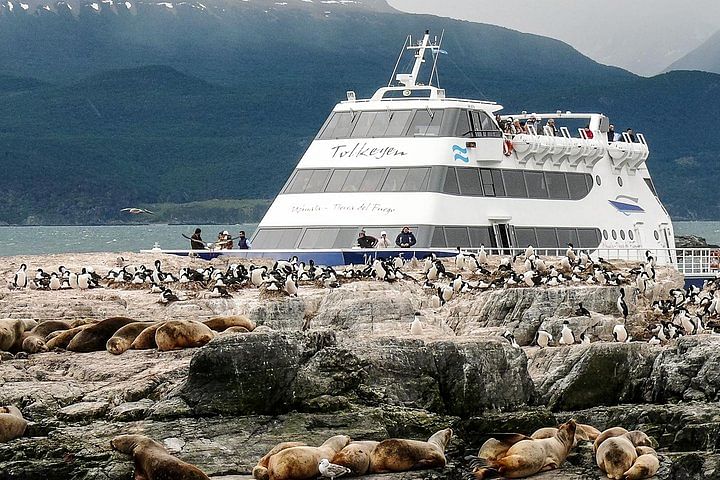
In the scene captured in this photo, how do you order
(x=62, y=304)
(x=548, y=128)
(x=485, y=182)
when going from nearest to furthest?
(x=62, y=304)
(x=485, y=182)
(x=548, y=128)

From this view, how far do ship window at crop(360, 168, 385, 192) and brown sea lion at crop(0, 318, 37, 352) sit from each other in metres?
17.1

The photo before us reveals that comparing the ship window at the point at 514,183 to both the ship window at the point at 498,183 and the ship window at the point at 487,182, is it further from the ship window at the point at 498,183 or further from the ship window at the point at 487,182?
the ship window at the point at 487,182

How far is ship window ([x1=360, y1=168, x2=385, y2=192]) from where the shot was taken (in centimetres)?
3700

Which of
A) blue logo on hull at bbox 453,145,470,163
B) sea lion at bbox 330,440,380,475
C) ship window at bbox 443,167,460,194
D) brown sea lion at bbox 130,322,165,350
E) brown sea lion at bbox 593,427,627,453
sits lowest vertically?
sea lion at bbox 330,440,380,475

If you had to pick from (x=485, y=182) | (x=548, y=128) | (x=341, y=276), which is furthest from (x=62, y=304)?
(x=548, y=128)

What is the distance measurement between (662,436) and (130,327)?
7.28 meters

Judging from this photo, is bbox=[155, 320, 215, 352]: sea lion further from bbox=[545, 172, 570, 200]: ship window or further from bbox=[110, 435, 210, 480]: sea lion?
bbox=[545, 172, 570, 200]: ship window

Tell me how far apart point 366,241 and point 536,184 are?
672 cm

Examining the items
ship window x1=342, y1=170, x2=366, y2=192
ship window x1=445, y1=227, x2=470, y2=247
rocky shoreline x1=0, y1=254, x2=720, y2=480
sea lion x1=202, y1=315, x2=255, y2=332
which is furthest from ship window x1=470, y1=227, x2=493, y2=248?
sea lion x1=202, y1=315, x2=255, y2=332

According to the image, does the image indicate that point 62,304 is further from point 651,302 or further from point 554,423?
point 651,302

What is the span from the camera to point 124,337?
65.9 feet

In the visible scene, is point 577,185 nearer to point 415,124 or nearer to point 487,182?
point 487,182

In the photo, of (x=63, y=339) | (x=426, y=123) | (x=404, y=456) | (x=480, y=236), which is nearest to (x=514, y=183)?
(x=480, y=236)

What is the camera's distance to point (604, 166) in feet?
141
